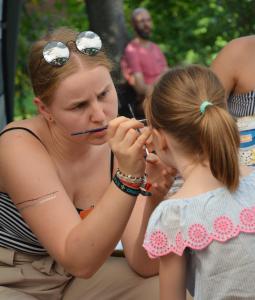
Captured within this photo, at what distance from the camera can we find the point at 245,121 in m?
2.55

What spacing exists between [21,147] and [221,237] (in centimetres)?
64

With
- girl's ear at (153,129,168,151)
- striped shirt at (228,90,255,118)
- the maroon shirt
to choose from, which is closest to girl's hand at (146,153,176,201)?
girl's ear at (153,129,168,151)

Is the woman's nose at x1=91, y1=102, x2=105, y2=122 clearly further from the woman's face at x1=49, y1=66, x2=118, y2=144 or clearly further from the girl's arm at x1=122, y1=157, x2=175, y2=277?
the girl's arm at x1=122, y1=157, x2=175, y2=277

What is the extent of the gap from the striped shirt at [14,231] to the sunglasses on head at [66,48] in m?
0.45

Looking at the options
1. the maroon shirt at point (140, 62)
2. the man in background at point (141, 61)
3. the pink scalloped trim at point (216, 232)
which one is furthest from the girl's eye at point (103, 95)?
the maroon shirt at point (140, 62)

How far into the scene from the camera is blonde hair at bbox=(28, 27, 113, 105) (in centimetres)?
182

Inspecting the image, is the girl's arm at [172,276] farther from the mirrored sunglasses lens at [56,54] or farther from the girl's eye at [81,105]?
the mirrored sunglasses lens at [56,54]

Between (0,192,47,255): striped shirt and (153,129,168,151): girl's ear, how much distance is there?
55 centimetres

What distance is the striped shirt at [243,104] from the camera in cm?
258

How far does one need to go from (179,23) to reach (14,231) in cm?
691

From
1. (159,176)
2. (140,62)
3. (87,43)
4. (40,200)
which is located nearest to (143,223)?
(159,176)

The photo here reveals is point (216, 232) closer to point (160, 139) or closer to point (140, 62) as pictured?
point (160, 139)

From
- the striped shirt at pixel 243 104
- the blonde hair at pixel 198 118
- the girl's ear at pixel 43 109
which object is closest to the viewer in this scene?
the blonde hair at pixel 198 118

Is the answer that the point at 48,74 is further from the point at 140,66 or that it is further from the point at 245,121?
the point at 140,66
